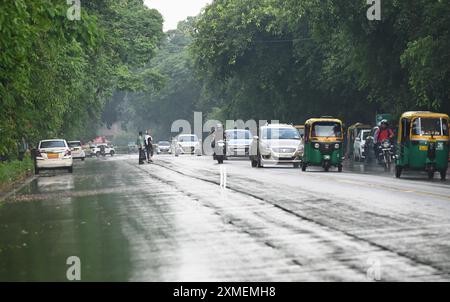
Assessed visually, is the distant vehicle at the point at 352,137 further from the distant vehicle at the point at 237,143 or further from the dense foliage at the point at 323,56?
the distant vehicle at the point at 237,143

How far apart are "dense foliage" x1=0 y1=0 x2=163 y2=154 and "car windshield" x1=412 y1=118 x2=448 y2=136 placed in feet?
36.2

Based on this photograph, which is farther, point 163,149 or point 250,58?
point 163,149

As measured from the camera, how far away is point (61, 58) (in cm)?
3425

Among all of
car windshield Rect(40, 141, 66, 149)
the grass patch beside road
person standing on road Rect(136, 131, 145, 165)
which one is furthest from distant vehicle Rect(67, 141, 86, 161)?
car windshield Rect(40, 141, 66, 149)

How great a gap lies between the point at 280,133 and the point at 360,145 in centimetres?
1367

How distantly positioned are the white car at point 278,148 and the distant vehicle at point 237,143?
1029 cm

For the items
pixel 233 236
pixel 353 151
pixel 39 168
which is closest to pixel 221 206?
pixel 233 236

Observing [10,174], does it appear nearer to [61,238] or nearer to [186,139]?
[61,238]

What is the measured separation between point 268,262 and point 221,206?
7478 mm

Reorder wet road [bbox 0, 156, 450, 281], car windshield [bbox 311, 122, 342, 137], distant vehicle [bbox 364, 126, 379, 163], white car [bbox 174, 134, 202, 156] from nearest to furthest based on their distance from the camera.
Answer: wet road [bbox 0, 156, 450, 281] → car windshield [bbox 311, 122, 342, 137] → distant vehicle [bbox 364, 126, 379, 163] → white car [bbox 174, 134, 202, 156]

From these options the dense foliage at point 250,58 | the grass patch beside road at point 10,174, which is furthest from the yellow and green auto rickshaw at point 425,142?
the grass patch beside road at point 10,174

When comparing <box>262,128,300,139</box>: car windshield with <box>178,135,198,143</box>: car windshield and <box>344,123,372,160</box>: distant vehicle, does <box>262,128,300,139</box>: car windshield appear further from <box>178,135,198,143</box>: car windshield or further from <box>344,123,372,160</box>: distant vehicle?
<box>178,135,198,143</box>: car windshield

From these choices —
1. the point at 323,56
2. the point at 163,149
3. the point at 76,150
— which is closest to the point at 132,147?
the point at 163,149

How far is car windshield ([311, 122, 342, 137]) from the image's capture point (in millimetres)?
34500
